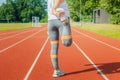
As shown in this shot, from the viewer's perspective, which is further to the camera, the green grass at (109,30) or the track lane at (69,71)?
the green grass at (109,30)

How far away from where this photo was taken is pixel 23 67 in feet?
30.2

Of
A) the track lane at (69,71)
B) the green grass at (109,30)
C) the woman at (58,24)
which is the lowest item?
the green grass at (109,30)

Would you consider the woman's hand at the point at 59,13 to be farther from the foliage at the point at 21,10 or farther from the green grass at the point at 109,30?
the foliage at the point at 21,10

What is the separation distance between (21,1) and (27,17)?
32.5ft

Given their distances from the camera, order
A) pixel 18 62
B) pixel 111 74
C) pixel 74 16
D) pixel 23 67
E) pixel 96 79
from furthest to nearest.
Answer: pixel 74 16 → pixel 18 62 → pixel 23 67 → pixel 111 74 → pixel 96 79

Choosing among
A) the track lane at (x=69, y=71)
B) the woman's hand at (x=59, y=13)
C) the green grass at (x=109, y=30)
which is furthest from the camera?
the green grass at (x=109, y=30)

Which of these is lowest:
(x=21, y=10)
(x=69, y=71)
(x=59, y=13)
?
(x=69, y=71)

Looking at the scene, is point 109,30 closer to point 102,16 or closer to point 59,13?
point 59,13

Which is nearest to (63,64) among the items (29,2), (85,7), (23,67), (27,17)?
(23,67)

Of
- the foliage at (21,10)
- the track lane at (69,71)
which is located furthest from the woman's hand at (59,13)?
the foliage at (21,10)

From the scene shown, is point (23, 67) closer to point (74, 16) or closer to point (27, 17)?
point (74, 16)

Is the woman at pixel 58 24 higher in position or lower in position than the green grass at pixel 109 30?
higher

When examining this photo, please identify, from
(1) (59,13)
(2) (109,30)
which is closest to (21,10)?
(2) (109,30)

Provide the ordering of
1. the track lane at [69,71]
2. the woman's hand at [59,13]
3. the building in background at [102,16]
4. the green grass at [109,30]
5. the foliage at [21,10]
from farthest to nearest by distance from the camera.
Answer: the foliage at [21,10] → the building in background at [102,16] → the green grass at [109,30] → the track lane at [69,71] → the woman's hand at [59,13]
